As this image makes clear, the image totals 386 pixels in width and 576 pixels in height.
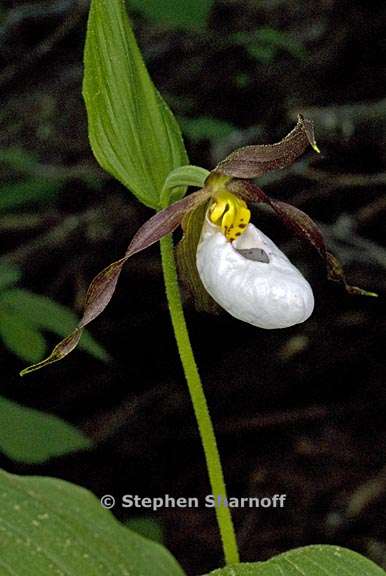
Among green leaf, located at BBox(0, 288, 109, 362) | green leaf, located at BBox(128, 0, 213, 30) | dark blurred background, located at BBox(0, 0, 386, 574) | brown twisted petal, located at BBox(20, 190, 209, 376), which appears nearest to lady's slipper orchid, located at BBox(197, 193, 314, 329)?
brown twisted petal, located at BBox(20, 190, 209, 376)

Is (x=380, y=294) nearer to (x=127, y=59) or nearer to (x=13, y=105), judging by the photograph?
(x=13, y=105)

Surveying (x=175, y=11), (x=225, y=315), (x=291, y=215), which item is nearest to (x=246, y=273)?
(x=291, y=215)

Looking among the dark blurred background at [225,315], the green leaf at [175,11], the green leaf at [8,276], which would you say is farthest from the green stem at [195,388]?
the dark blurred background at [225,315]

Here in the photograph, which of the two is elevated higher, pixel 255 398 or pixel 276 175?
pixel 276 175

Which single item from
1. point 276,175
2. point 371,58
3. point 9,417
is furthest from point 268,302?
point 371,58

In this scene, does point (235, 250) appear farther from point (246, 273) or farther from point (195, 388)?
point (195, 388)

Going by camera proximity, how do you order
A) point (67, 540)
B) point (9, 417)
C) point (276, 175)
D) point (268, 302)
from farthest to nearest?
1. point (276, 175)
2. point (9, 417)
3. point (268, 302)
4. point (67, 540)

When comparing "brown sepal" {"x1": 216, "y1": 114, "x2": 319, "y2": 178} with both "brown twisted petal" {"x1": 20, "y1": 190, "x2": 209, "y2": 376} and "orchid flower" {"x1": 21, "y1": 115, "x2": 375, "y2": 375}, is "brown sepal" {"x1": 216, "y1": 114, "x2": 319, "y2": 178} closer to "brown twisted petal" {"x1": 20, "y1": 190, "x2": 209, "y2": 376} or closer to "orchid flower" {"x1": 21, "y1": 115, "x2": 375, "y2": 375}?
"orchid flower" {"x1": 21, "y1": 115, "x2": 375, "y2": 375}
